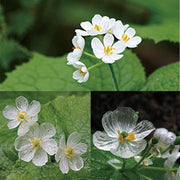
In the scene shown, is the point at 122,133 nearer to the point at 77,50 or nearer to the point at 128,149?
the point at 128,149

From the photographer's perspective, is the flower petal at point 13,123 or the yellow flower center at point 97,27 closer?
the flower petal at point 13,123

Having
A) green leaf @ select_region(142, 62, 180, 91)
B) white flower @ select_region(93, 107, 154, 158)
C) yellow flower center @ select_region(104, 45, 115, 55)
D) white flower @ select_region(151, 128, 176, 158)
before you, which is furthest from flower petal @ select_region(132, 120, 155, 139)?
green leaf @ select_region(142, 62, 180, 91)

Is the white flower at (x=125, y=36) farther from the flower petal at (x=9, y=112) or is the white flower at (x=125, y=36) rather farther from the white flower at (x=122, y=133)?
the flower petal at (x=9, y=112)

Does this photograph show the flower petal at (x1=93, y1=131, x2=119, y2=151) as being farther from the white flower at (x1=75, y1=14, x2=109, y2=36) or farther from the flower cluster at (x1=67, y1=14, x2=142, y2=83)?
the white flower at (x1=75, y1=14, x2=109, y2=36)

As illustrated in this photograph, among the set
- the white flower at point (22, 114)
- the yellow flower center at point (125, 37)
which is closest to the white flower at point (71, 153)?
the white flower at point (22, 114)

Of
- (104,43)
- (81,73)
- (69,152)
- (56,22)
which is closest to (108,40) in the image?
(104,43)

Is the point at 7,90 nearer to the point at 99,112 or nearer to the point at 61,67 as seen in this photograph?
the point at 61,67
